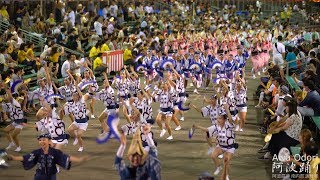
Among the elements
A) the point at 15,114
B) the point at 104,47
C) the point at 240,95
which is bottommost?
the point at 15,114

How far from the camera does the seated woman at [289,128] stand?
14.1 m

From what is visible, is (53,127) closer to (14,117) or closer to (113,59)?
(14,117)

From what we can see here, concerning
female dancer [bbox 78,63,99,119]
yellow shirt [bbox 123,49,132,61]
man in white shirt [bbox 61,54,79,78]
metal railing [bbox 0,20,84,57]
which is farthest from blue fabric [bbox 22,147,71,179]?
yellow shirt [bbox 123,49,132,61]

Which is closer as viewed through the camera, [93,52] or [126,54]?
[93,52]

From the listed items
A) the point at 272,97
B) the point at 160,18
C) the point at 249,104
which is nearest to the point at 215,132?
the point at 272,97

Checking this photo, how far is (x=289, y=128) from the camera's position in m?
Answer: 14.4

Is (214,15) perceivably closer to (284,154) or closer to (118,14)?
(118,14)

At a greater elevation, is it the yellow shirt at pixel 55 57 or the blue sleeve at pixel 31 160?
the yellow shirt at pixel 55 57

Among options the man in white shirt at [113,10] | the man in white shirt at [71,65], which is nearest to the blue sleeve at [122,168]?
the man in white shirt at [71,65]

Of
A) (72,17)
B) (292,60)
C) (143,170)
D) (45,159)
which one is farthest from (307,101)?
(72,17)

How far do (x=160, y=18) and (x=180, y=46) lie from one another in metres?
9.15

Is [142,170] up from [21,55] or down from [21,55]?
down

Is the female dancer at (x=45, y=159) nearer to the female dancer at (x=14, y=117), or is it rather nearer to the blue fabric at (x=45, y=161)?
the blue fabric at (x=45, y=161)

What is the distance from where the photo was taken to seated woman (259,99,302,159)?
1413cm
